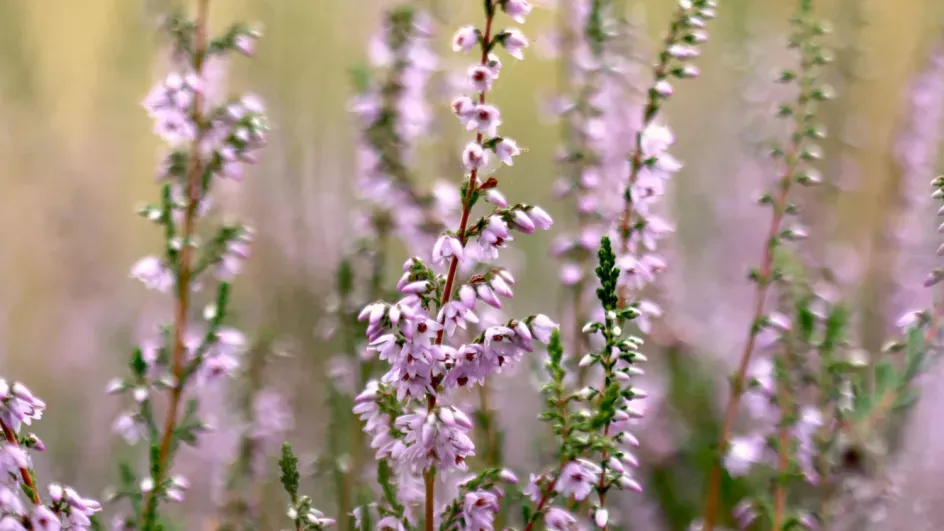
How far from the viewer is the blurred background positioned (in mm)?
3561

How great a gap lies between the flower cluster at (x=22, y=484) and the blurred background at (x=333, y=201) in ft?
4.48

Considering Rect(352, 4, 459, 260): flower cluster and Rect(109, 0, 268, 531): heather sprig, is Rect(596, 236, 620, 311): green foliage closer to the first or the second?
Rect(109, 0, 268, 531): heather sprig

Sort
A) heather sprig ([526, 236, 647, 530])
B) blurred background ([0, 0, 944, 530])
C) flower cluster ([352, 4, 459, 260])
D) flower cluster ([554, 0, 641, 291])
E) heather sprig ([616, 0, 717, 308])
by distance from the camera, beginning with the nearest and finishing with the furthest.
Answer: heather sprig ([526, 236, 647, 530]) < heather sprig ([616, 0, 717, 308]) < flower cluster ([554, 0, 641, 291]) < flower cluster ([352, 4, 459, 260]) < blurred background ([0, 0, 944, 530])

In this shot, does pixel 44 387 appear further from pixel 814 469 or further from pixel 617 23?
pixel 814 469

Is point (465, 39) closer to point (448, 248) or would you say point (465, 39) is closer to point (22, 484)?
point (448, 248)

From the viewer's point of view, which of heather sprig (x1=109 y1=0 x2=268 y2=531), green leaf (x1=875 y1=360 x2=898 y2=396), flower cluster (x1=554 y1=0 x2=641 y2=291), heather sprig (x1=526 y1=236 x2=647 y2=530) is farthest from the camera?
flower cluster (x1=554 y1=0 x2=641 y2=291)

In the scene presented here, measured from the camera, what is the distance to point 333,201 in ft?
17.0

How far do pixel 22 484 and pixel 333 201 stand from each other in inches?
151

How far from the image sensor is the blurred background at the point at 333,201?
3.56 meters

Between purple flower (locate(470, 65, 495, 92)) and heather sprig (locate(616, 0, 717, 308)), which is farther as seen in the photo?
heather sprig (locate(616, 0, 717, 308))

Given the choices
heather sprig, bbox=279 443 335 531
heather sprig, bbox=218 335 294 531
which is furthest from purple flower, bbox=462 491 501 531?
heather sprig, bbox=218 335 294 531

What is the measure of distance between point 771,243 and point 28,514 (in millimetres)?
1615

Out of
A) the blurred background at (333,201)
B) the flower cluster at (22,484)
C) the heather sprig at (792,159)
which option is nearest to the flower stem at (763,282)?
the heather sprig at (792,159)

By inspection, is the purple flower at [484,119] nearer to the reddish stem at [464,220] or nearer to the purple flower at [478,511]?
the reddish stem at [464,220]
